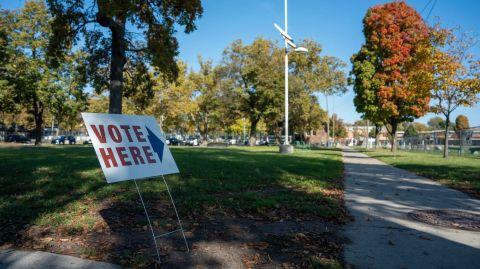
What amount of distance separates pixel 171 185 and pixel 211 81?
4464 cm

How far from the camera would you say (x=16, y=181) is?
27.4ft

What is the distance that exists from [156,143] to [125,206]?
2214 mm

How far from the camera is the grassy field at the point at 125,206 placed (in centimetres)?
450

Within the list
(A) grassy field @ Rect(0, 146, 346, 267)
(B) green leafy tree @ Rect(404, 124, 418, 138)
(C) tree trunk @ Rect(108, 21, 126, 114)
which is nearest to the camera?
(A) grassy field @ Rect(0, 146, 346, 267)

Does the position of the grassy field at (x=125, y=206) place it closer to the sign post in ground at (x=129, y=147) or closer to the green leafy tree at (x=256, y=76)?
the sign post in ground at (x=129, y=147)

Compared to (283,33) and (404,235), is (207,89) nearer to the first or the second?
(283,33)

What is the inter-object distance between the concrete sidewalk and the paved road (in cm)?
275

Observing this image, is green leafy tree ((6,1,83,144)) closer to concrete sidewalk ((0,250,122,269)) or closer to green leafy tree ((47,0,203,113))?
green leafy tree ((47,0,203,113))

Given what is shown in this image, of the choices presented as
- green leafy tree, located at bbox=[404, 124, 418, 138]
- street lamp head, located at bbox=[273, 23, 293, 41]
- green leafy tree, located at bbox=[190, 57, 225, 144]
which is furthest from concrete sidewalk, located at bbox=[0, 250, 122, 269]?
green leafy tree, located at bbox=[190, 57, 225, 144]

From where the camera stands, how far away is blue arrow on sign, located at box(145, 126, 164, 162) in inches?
184

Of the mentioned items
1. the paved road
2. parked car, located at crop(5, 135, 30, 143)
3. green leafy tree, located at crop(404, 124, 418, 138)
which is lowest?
the paved road

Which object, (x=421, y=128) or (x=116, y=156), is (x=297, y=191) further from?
(x=421, y=128)

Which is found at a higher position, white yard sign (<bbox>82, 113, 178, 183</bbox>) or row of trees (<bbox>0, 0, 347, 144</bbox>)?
row of trees (<bbox>0, 0, 347, 144</bbox>)

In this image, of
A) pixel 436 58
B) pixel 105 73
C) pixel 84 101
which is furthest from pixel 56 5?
pixel 84 101
